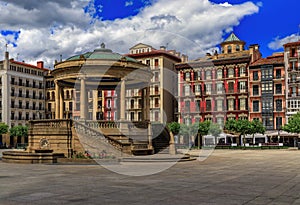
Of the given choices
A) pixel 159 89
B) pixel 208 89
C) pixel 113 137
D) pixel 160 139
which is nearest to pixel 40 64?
pixel 159 89

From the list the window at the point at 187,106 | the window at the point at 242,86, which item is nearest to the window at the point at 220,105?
the window at the point at 242,86

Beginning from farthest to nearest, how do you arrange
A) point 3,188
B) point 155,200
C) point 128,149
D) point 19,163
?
point 128,149, point 19,163, point 3,188, point 155,200

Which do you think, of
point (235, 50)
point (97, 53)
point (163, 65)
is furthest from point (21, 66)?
point (97, 53)

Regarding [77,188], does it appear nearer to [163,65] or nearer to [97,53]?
[97,53]

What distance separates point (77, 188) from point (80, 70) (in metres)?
20.4

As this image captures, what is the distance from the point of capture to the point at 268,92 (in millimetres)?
83688

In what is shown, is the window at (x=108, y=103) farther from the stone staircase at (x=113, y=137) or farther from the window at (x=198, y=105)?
the stone staircase at (x=113, y=137)

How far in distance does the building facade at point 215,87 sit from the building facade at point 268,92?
1.57 m

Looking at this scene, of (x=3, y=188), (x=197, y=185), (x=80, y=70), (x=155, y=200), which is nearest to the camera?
(x=155, y=200)

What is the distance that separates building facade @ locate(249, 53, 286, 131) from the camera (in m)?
82.6

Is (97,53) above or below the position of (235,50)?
below

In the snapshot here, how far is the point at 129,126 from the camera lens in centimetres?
3591

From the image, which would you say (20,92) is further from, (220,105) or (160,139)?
(160,139)

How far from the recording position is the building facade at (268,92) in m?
82.6
